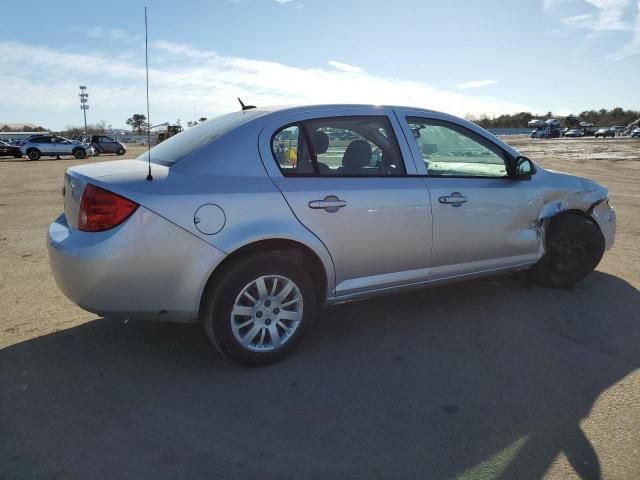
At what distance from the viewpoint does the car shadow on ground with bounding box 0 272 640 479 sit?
244 cm

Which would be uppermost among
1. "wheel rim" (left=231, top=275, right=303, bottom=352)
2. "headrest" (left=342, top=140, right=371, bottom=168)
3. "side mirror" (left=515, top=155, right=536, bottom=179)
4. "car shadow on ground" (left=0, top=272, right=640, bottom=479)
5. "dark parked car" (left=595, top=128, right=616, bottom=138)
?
"dark parked car" (left=595, top=128, right=616, bottom=138)

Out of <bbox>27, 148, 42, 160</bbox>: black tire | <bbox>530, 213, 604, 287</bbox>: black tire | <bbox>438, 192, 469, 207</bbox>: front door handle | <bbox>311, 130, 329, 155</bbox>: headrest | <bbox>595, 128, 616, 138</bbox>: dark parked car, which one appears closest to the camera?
<bbox>311, 130, 329, 155</bbox>: headrest

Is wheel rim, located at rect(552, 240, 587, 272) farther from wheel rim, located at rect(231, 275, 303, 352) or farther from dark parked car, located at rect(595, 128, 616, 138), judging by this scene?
dark parked car, located at rect(595, 128, 616, 138)

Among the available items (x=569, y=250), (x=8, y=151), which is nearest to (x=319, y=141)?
(x=569, y=250)

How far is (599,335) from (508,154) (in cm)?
164

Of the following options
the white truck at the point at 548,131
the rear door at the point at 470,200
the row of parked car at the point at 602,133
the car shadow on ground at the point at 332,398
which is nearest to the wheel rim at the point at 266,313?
the car shadow on ground at the point at 332,398

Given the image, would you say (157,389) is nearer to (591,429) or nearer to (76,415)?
(76,415)

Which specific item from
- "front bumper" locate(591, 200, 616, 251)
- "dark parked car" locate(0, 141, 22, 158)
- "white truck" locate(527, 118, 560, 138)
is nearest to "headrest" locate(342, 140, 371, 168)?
"front bumper" locate(591, 200, 616, 251)

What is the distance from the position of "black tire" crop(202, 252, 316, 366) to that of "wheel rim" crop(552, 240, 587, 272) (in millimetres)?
2775

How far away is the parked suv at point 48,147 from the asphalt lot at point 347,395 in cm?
3344

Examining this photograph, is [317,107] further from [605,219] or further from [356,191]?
[605,219]

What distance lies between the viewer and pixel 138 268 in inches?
117

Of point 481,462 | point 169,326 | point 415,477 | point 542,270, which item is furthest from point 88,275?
point 542,270

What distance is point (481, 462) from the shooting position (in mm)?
2434
